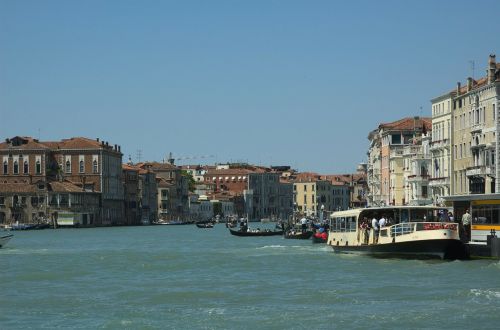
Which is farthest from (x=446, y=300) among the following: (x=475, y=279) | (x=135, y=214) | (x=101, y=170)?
(x=135, y=214)

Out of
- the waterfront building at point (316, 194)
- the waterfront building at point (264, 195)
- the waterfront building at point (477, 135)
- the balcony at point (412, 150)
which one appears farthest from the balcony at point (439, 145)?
the waterfront building at point (264, 195)

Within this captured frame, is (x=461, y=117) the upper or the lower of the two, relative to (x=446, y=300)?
upper

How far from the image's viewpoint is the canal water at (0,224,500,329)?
2266cm

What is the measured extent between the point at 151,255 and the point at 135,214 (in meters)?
99.4

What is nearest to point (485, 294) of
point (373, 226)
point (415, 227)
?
point (415, 227)

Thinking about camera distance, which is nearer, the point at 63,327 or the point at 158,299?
the point at 63,327

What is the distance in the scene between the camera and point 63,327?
2231 cm

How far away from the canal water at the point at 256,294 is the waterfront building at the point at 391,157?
123 ft

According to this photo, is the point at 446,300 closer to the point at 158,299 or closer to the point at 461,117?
the point at 158,299

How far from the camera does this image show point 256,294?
27734mm

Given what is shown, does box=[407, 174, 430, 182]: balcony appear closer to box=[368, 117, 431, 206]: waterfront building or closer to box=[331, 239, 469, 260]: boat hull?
box=[368, 117, 431, 206]: waterfront building

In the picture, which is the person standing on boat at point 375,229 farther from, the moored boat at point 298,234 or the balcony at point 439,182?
the moored boat at point 298,234

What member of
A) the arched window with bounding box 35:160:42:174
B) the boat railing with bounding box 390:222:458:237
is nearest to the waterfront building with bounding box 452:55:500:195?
the boat railing with bounding box 390:222:458:237

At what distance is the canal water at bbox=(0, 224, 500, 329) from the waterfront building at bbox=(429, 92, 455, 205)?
20292mm
